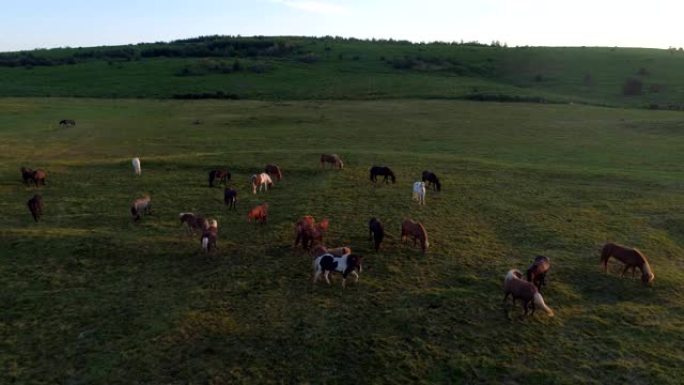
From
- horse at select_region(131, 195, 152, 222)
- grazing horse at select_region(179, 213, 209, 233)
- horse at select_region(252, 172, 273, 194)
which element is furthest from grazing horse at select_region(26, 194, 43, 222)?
horse at select_region(252, 172, 273, 194)

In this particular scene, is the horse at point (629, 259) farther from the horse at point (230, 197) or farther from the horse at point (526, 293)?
the horse at point (230, 197)

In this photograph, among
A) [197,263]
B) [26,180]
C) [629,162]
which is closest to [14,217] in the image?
[26,180]

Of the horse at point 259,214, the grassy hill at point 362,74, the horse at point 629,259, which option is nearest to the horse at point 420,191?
the horse at point 259,214

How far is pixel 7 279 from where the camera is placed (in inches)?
677

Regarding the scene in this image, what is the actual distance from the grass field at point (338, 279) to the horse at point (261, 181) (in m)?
0.70

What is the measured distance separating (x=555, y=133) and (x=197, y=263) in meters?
39.9

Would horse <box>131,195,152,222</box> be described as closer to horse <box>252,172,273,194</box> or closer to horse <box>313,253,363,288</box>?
horse <box>252,172,273,194</box>

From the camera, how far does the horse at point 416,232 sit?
19.3m

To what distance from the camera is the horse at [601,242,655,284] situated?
56.4 feet

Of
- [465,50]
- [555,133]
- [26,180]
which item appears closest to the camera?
[26,180]

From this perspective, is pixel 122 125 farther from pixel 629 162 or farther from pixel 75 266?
pixel 629 162

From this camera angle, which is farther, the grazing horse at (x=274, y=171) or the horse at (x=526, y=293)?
the grazing horse at (x=274, y=171)

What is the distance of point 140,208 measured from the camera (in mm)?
23141

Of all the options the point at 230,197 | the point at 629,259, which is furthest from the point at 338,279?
the point at 230,197
